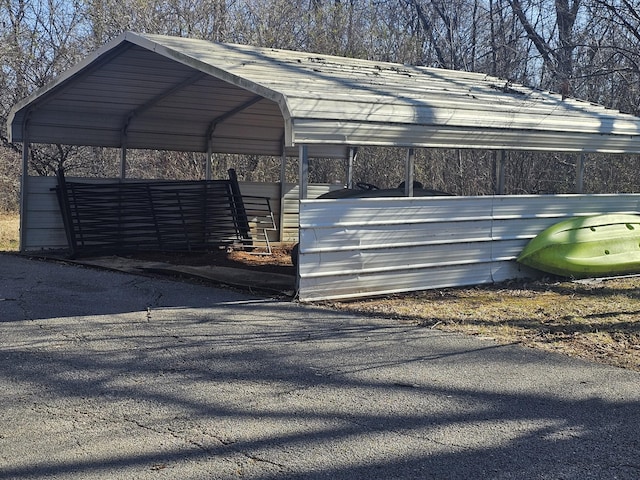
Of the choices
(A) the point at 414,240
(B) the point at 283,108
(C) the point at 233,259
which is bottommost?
(C) the point at 233,259

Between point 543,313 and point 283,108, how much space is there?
12.5ft

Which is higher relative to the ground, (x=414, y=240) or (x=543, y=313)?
(x=414, y=240)

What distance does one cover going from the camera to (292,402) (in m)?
5.40

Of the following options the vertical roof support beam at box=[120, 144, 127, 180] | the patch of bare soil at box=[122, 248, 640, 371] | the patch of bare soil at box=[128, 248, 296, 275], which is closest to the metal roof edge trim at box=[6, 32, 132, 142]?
the vertical roof support beam at box=[120, 144, 127, 180]

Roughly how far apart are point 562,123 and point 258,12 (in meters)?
14.7

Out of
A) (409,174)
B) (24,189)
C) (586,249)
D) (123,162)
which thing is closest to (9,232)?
(24,189)

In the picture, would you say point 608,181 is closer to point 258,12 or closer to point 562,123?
point 562,123

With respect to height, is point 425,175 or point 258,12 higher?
point 258,12

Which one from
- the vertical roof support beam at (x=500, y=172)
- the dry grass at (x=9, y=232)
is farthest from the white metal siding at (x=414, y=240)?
the dry grass at (x=9, y=232)

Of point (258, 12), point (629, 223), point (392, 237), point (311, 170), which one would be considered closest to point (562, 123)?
point (629, 223)

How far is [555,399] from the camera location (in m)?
5.58

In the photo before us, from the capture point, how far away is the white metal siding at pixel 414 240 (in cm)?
937

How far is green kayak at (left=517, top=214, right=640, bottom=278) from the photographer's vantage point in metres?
11.2

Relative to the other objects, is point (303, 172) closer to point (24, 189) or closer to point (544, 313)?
point (544, 313)
